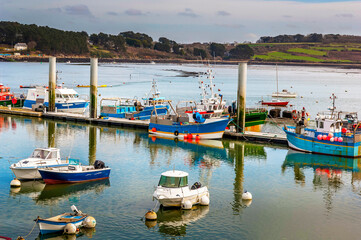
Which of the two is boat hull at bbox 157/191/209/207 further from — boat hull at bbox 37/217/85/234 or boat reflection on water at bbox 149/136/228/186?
boat reflection on water at bbox 149/136/228/186

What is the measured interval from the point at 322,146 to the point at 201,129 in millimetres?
Answer: 12489

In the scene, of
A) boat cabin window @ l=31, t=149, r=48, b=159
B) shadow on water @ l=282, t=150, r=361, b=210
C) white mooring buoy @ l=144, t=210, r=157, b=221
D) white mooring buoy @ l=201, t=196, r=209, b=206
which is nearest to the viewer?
white mooring buoy @ l=144, t=210, r=157, b=221

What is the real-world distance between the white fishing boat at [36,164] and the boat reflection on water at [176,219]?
9.27 m

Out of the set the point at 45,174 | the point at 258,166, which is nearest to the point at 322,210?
the point at 258,166

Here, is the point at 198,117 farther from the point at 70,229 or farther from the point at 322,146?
the point at 70,229

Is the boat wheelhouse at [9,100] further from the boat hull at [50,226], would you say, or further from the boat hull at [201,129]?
the boat hull at [50,226]

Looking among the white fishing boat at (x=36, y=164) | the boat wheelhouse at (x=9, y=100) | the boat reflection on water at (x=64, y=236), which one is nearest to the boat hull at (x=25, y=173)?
the white fishing boat at (x=36, y=164)

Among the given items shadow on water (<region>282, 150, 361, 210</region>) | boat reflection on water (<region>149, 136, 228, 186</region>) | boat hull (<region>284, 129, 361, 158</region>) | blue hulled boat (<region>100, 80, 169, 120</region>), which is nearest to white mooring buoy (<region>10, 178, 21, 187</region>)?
boat reflection on water (<region>149, 136, 228, 186</region>)

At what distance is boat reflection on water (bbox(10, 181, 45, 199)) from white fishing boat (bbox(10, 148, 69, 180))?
52 cm

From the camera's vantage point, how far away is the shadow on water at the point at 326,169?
120ft

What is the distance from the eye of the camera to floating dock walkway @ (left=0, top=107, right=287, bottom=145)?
5131cm

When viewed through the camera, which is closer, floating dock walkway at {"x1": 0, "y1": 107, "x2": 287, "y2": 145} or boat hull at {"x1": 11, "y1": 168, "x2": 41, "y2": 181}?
boat hull at {"x1": 11, "y1": 168, "x2": 41, "y2": 181}

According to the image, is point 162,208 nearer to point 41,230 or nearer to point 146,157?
point 41,230

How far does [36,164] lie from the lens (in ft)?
111
